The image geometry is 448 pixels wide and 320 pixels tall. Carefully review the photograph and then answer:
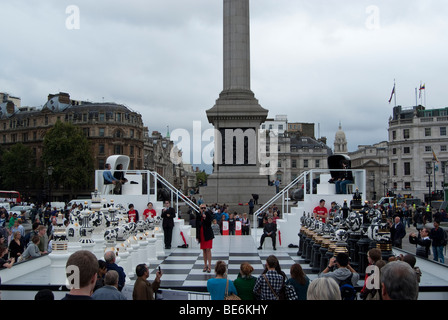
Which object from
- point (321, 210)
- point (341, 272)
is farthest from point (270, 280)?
point (321, 210)

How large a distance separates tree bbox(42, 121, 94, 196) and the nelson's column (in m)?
52.8

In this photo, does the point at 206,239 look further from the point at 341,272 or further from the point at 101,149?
the point at 101,149

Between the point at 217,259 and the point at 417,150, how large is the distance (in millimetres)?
79089

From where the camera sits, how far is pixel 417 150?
8506 cm

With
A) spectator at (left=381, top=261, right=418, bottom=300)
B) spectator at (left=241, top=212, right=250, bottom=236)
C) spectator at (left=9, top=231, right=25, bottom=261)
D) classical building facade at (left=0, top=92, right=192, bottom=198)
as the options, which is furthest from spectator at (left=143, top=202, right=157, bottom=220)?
classical building facade at (left=0, top=92, right=192, bottom=198)

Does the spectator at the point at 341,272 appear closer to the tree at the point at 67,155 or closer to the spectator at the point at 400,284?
the spectator at the point at 400,284

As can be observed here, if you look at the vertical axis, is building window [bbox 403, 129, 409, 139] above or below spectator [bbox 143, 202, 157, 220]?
above

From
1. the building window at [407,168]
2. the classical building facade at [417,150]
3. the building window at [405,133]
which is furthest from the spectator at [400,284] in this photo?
the building window at [405,133]

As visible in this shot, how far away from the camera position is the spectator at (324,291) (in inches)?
185

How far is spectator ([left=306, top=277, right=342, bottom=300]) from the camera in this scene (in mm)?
4703

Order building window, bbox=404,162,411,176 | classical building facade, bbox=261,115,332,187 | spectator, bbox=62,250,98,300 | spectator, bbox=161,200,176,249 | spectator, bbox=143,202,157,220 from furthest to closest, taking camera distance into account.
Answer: classical building facade, bbox=261,115,332,187
building window, bbox=404,162,411,176
spectator, bbox=143,202,157,220
spectator, bbox=161,200,176,249
spectator, bbox=62,250,98,300

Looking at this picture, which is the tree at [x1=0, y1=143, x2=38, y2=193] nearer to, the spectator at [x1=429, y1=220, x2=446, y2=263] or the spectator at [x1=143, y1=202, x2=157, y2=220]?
the spectator at [x1=143, y1=202, x2=157, y2=220]
